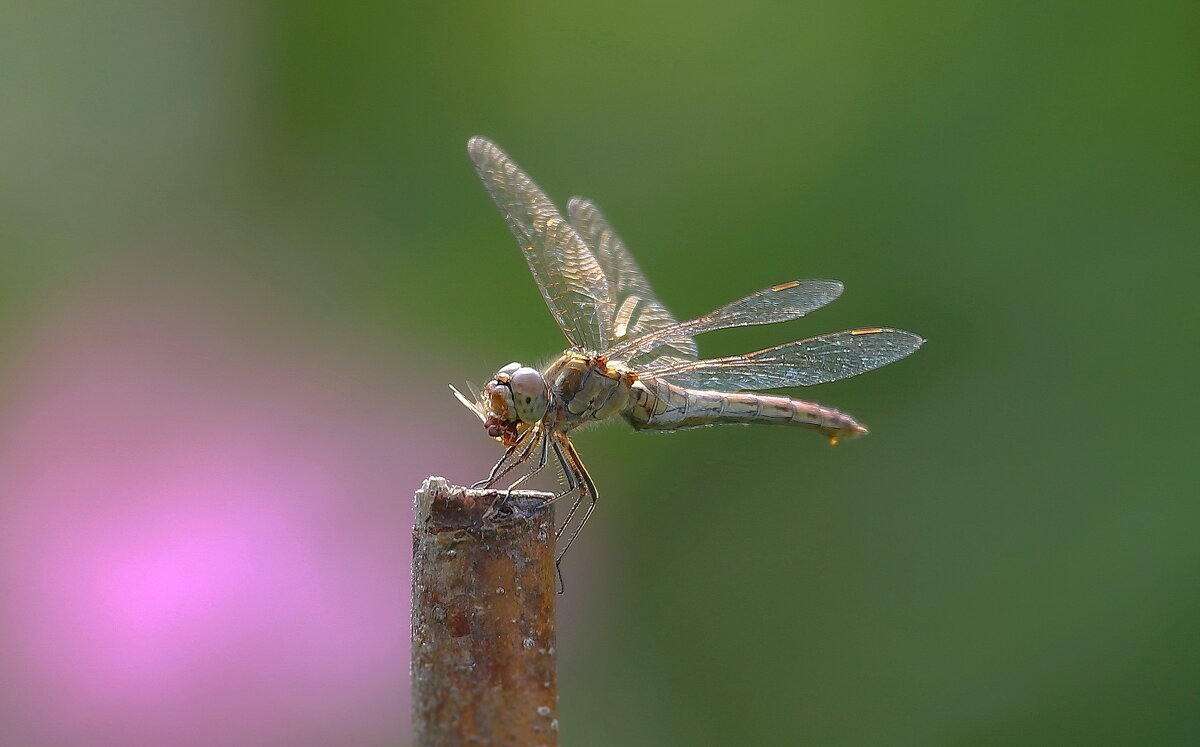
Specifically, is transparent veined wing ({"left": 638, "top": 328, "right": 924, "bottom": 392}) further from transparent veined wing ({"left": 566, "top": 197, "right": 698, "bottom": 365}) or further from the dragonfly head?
the dragonfly head

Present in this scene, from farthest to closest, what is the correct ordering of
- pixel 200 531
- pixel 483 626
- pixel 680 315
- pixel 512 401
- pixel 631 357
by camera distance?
1. pixel 680 315
2. pixel 200 531
3. pixel 631 357
4. pixel 512 401
5. pixel 483 626

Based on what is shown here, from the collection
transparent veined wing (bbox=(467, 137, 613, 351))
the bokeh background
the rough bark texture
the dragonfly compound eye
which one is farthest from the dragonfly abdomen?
the rough bark texture

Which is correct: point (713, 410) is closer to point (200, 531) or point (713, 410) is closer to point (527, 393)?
point (527, 393)

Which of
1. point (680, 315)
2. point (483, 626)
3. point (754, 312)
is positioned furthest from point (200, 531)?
point (483, 626)

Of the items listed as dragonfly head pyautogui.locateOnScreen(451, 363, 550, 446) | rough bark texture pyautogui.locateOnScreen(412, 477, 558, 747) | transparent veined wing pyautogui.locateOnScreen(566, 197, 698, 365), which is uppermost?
transparent veined wing pyautogui.locateOnScreen(566, 197, 698, 365)

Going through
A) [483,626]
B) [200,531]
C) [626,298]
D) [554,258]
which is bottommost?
[483,626]

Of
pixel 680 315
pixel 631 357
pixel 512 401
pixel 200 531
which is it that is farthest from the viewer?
pixel 680 315
